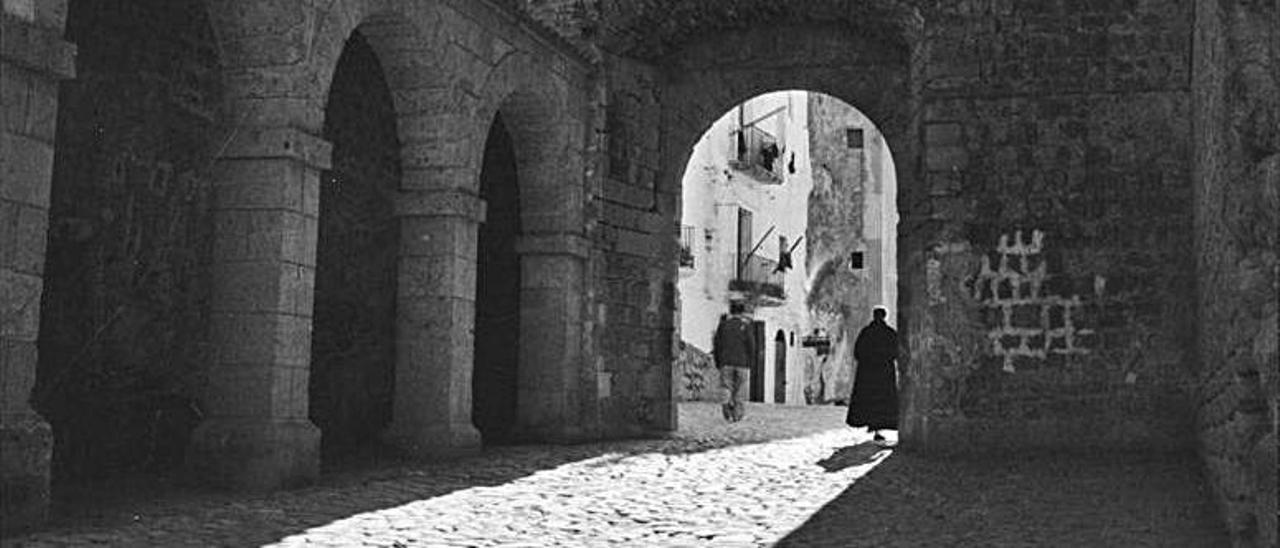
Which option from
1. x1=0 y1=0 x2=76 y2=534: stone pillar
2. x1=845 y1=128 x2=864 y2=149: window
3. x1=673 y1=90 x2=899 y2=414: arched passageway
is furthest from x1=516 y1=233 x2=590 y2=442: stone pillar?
x1=845 y1=128 x2=864 y2=149: window

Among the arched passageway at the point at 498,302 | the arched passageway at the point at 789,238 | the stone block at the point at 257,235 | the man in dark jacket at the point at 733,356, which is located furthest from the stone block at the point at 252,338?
the arched passageway at the point at 789,238

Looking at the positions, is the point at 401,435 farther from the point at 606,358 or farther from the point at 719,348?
the point at 719,348

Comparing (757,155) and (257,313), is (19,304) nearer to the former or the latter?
(257,313)

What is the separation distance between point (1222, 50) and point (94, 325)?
565 centimetres

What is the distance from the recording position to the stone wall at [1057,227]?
9.80 m

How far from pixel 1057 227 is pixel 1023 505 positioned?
3253 millimetres

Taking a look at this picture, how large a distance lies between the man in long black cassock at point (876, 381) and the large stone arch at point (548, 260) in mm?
2427

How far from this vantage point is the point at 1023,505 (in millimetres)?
7281

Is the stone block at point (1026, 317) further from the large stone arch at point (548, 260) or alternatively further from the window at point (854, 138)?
the window at point (854, 138)

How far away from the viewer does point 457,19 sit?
361 inches

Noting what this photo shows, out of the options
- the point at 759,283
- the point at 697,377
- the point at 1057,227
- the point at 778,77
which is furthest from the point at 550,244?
the point at 759,283

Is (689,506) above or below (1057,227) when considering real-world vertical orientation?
below

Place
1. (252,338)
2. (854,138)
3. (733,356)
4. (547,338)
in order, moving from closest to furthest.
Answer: (252,338) < (547,338) < (733,356) < (854,138)

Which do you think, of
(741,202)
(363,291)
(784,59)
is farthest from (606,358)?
(741,202)
